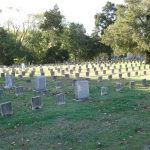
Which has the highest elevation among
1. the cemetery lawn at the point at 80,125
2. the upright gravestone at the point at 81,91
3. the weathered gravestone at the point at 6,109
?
the upright gravestone at the point at 81,91

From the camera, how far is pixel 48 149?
529cm

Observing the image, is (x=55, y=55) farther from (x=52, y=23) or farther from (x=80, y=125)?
(x=80, y=125)

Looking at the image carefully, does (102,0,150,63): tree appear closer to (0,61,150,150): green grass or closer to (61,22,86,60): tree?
(61,22,86,60): tree

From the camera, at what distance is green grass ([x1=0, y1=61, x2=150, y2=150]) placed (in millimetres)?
5539

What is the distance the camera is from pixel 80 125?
691cm

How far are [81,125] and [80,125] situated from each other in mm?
30

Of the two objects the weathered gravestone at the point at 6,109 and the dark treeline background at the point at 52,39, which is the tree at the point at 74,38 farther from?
the weathered gravestone at the point at 6,109

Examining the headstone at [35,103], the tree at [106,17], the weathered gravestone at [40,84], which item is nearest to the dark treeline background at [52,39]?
the tree at [106,17]

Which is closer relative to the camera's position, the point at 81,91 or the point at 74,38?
the point at 81,91

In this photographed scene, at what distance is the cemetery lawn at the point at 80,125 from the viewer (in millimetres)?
5539

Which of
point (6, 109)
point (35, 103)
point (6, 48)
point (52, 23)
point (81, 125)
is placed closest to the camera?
point (81, 125)

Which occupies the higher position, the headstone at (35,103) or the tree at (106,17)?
the tree at (106,17)

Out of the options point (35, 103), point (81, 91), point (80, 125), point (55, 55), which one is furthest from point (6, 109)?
point (55, 55)

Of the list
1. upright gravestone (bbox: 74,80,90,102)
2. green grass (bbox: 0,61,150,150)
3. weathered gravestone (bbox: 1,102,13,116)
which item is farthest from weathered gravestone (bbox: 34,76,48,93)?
weathered gravestone (bbox: 1,102,13,116)
